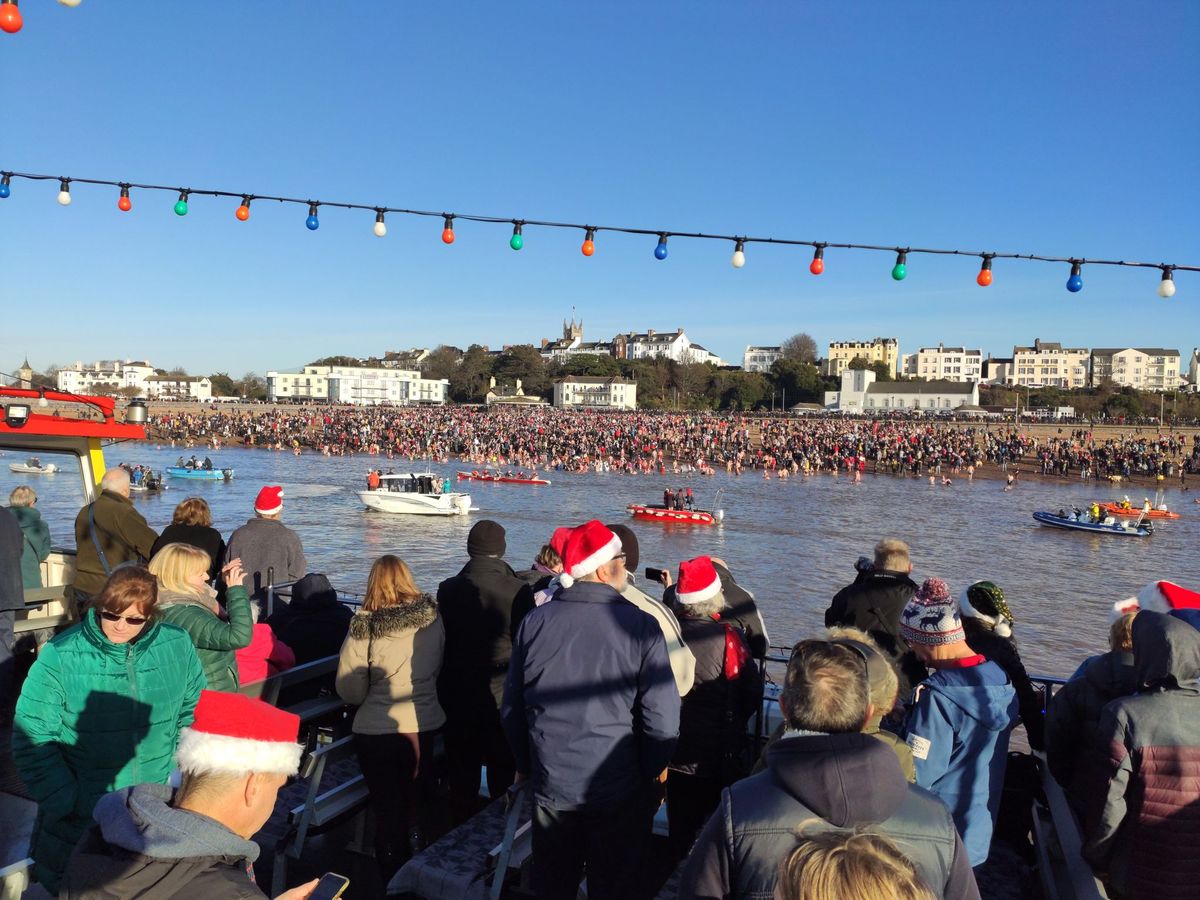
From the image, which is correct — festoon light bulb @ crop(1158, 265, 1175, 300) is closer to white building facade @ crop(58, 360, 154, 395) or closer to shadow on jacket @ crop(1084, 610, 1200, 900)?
shadow on jacket @ crop(1084, 610, 1200, 900)

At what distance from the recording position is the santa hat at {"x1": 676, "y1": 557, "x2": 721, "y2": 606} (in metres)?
4.20

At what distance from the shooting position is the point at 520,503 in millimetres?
39188

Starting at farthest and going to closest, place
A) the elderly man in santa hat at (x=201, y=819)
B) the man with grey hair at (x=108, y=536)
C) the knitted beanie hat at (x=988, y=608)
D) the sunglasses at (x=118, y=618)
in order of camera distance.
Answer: the man with grey hair at (x=108, y=536)
the knitted beanie hat at (x=988, y=608)
the sunglasses at (x=118, y=618)
the elderly man in santa hat at (x=201, y=819)

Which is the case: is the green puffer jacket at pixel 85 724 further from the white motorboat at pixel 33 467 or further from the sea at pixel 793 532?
the white motorboat at pixel 33 467

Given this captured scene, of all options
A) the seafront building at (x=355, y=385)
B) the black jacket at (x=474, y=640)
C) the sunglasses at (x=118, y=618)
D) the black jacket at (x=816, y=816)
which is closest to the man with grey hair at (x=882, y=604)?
the black jacket at (x=474, y=640)

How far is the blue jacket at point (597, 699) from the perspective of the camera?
325cm

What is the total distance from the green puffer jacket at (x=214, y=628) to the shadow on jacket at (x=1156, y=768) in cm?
366

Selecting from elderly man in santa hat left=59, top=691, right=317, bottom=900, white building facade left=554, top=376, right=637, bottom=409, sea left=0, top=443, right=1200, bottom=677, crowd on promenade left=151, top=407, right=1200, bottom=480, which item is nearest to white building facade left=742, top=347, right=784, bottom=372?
white building facade left=554, top=376, right=637, bottom=409

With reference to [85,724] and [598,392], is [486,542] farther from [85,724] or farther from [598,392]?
[598,392]

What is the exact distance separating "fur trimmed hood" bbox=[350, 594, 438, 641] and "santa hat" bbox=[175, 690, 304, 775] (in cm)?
184

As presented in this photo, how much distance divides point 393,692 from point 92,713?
1405mm

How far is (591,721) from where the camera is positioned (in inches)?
129

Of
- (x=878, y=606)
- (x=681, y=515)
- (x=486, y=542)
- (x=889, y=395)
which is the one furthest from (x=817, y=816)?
(x=889, y=395)

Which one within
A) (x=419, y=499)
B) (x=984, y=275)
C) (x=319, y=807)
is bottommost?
(x=419, y=499)
